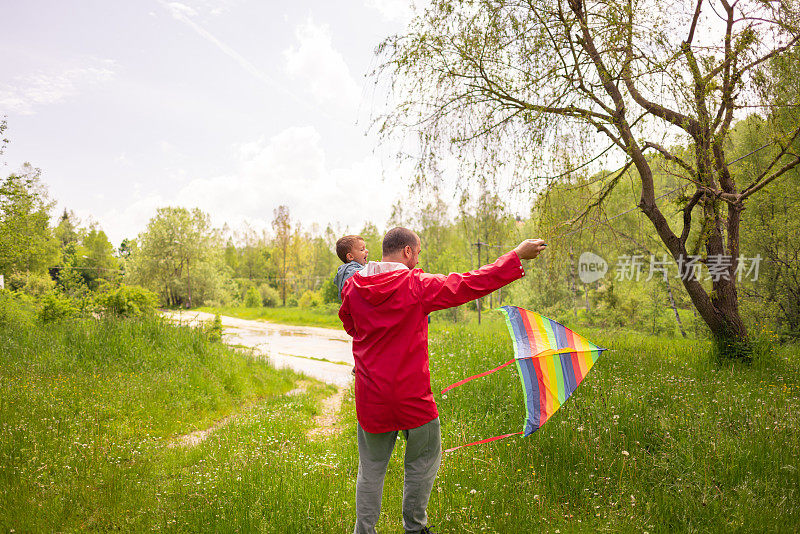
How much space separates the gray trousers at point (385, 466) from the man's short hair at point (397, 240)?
1153mm

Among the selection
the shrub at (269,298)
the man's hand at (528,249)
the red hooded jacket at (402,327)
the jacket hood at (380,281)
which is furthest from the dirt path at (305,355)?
the shrub at (269,298)

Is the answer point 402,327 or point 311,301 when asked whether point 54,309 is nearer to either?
point 402,327

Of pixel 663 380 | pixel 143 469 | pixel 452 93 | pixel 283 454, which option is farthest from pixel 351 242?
pixel 663 380

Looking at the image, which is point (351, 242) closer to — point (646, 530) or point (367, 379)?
point (367, 379)

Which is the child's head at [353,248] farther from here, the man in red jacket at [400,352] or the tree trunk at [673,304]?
the tree trunk at [673,304]

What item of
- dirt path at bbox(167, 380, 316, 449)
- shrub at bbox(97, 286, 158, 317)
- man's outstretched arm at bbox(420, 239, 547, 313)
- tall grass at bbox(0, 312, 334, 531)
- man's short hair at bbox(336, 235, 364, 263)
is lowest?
dirt path at bbox(167, 380, 316, 449)

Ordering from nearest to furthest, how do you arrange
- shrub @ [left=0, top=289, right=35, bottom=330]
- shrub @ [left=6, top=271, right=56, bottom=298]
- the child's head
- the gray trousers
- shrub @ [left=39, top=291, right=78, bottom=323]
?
the gray trousers
the child's head
shrub @ [left=39, top=291, right=78, bottom=323]
shrub @ [left=0, top=289, right=35, bottom=330]
shrub @ [left=6, top=271, right=56, bottom=298]

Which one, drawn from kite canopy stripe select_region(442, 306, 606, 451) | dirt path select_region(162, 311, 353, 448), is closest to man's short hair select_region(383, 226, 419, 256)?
kite canopy stripe select_region(442, 306, 606, 451)

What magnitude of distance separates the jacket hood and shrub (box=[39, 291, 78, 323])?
10516mm

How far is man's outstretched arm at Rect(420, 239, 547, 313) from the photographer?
2570 mm

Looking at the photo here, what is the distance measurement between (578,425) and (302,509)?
296 centimetres

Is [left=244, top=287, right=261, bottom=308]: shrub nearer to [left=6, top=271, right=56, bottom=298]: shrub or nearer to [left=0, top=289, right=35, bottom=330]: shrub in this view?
[left=6, top=271, right=56, bottom=298]: shrub

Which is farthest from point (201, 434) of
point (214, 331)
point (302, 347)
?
point (302, 347)

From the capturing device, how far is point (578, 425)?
183 inches
